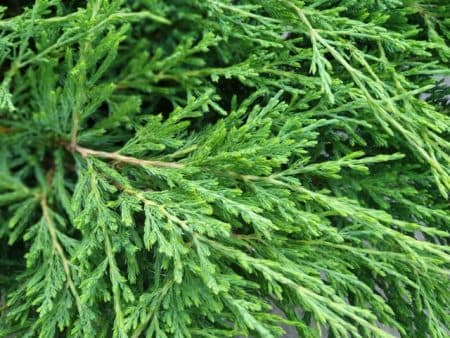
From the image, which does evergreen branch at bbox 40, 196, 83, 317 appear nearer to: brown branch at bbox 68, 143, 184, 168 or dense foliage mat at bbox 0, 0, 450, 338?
dense foliage mat at bbox 0, 0, 450, 338

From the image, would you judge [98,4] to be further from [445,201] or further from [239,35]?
[445,201]

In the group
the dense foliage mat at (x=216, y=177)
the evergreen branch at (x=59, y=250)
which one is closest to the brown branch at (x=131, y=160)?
the dense foliage mat at (x=216, y=177)

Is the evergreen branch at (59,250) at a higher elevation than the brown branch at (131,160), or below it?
below

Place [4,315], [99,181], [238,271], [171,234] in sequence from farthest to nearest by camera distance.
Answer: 1. [238,271]
2. [4,315]
3. [99,181]
4. [171,234]

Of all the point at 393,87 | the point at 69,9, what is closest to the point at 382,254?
the point at 393,87

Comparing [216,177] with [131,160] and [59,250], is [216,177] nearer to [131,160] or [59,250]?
[131,160]

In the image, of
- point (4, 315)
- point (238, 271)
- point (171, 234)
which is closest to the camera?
point (171, 234)

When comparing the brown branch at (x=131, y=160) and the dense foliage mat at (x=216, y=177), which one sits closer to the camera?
the dense foliage mat at (x=216, y=177)

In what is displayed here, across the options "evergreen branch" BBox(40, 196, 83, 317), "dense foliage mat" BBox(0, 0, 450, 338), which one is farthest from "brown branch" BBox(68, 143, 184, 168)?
"evergreen branch" BBox(40, 196, 83, 317)

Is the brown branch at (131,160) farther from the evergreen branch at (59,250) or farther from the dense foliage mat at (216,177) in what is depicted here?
the evergreen branch at (59,250)
